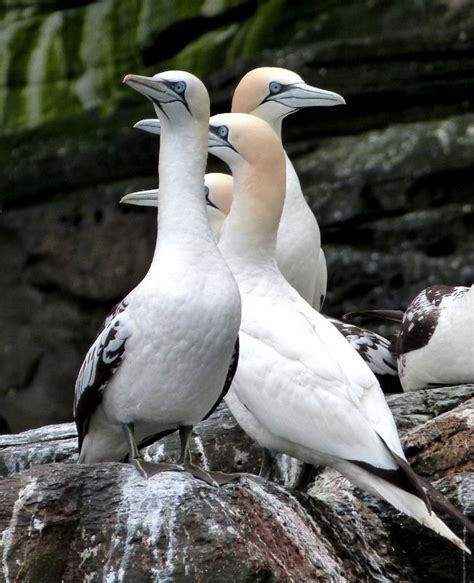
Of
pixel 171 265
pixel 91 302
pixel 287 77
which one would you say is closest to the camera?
pixel 171 265

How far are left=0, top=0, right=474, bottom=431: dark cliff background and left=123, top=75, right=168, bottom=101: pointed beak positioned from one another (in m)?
6.23

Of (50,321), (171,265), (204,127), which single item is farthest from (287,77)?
(50,321)

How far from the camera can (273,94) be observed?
8820 millimetres

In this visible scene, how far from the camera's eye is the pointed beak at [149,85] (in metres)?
5.52

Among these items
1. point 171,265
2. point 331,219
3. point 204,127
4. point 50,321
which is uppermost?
point 204,127

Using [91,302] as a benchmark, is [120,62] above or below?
above

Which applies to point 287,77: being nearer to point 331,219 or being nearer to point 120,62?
point 331,219

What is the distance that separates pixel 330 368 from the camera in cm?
596

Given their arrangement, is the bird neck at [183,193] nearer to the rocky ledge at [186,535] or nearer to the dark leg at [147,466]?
the dark leg at [147,466]

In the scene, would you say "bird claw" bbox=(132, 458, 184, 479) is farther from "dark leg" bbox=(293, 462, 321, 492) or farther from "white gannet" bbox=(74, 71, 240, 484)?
"dark leg" bbox=(293, 462, 321, 492)

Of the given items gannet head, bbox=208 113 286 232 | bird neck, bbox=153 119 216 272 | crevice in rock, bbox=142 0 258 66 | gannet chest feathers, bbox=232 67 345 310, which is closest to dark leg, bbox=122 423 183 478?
bird neck, bbox=153 119 216 272

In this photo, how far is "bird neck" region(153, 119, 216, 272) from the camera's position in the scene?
5.42m

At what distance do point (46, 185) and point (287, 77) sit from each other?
4.92 meters

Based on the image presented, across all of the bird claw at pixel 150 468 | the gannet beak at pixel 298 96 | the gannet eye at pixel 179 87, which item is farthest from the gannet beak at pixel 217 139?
the bird claw at pixel 150 468
